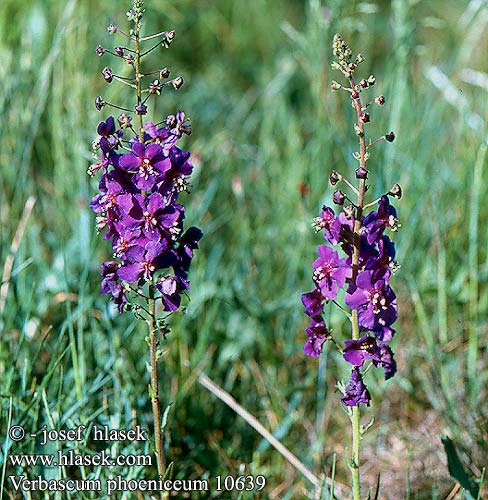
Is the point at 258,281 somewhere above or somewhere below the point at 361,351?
above

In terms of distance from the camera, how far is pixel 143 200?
186cm

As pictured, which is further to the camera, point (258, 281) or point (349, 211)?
point (258, 281)

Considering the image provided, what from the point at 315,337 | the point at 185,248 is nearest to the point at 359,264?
the point at 315,337

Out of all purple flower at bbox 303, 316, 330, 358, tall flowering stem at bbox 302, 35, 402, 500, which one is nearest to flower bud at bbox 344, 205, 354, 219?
tall flowering stem at bbox 302, 35, 402, 500

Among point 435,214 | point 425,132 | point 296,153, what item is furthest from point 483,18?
point 435,214

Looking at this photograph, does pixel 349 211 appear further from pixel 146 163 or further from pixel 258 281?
pixel 258 281

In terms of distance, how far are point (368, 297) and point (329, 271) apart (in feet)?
0.34

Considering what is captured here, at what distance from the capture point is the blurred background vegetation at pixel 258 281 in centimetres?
262

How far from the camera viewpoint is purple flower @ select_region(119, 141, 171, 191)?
5.96 feet

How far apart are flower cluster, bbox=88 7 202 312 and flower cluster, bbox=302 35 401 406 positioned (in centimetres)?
32

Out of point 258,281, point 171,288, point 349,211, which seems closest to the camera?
point 349,211

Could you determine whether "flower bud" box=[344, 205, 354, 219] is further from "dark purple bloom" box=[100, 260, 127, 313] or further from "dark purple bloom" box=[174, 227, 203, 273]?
"dark purple bloom" box=[100, 260, 127, 313]

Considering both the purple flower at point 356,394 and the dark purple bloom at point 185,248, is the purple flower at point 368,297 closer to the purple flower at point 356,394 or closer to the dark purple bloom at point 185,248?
the purple flower at point 356,394

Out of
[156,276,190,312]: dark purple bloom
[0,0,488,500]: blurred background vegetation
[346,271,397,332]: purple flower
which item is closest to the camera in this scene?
[346,271,397,332]: purple flower
